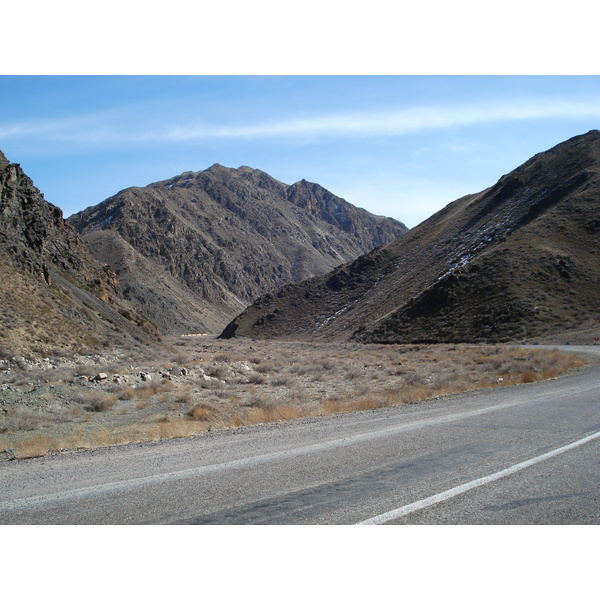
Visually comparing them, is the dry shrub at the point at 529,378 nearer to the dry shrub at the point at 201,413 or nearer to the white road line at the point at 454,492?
the dry shrub at the point at 201,413

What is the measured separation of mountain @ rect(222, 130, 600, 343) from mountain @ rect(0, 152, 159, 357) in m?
32.1

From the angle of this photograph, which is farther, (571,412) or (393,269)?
(393,269)

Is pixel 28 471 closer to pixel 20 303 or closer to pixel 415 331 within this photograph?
pixel 20 303

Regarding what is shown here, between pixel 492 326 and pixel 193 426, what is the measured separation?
44716 millimetres

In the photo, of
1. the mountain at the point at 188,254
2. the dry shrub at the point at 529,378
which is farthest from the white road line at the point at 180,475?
the mountain at the point at 188,254

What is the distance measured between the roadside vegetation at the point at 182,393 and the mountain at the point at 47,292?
2.21m

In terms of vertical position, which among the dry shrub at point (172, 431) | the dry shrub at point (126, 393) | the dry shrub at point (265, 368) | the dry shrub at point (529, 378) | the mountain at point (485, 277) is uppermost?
the mountain at point (485, 277)

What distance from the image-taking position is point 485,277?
5825cm

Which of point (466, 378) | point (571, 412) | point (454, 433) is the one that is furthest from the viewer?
point (466, 378)

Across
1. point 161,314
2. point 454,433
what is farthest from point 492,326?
point 161,314

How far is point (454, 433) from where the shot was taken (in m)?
8.69

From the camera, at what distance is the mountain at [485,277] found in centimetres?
5159

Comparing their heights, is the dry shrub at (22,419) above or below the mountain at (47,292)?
below

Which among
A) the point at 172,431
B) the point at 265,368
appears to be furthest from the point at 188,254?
the point at 172,431
